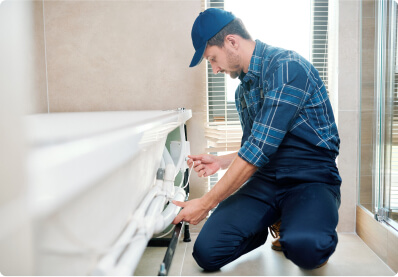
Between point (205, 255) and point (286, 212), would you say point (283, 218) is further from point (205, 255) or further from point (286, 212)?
point (205, 255)

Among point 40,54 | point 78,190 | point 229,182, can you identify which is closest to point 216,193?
point 229,182

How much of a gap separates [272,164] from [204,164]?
33 cm

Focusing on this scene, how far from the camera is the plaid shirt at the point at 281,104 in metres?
1.30

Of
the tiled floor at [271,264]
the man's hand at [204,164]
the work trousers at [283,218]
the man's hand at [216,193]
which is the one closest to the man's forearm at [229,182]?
the man's hand at [216,193]

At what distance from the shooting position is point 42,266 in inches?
15.0

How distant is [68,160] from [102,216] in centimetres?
29

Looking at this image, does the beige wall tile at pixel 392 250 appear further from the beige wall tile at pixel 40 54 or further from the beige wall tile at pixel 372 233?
the beige wall tile at pixel 40 54

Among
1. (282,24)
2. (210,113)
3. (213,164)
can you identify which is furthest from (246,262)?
(282,24)

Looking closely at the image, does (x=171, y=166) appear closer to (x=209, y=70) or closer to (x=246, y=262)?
(x=246, y=262)

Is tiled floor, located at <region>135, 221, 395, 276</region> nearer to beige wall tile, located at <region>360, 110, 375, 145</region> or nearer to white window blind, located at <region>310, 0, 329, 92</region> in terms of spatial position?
beige wall tile, located at <region>360, 110, 375, 145</region>

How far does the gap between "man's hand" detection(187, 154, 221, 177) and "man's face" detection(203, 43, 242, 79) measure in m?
0.41

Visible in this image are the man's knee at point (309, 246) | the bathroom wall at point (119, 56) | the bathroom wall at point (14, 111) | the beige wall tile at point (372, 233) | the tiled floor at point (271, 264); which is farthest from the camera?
the bathroom wall at point (119, 56)

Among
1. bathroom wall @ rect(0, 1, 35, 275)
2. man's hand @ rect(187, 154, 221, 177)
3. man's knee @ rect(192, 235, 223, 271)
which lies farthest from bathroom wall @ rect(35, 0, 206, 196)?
bathroom wall @ rect(0, 1, 35, 275)

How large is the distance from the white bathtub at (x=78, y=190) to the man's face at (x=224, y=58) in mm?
755
